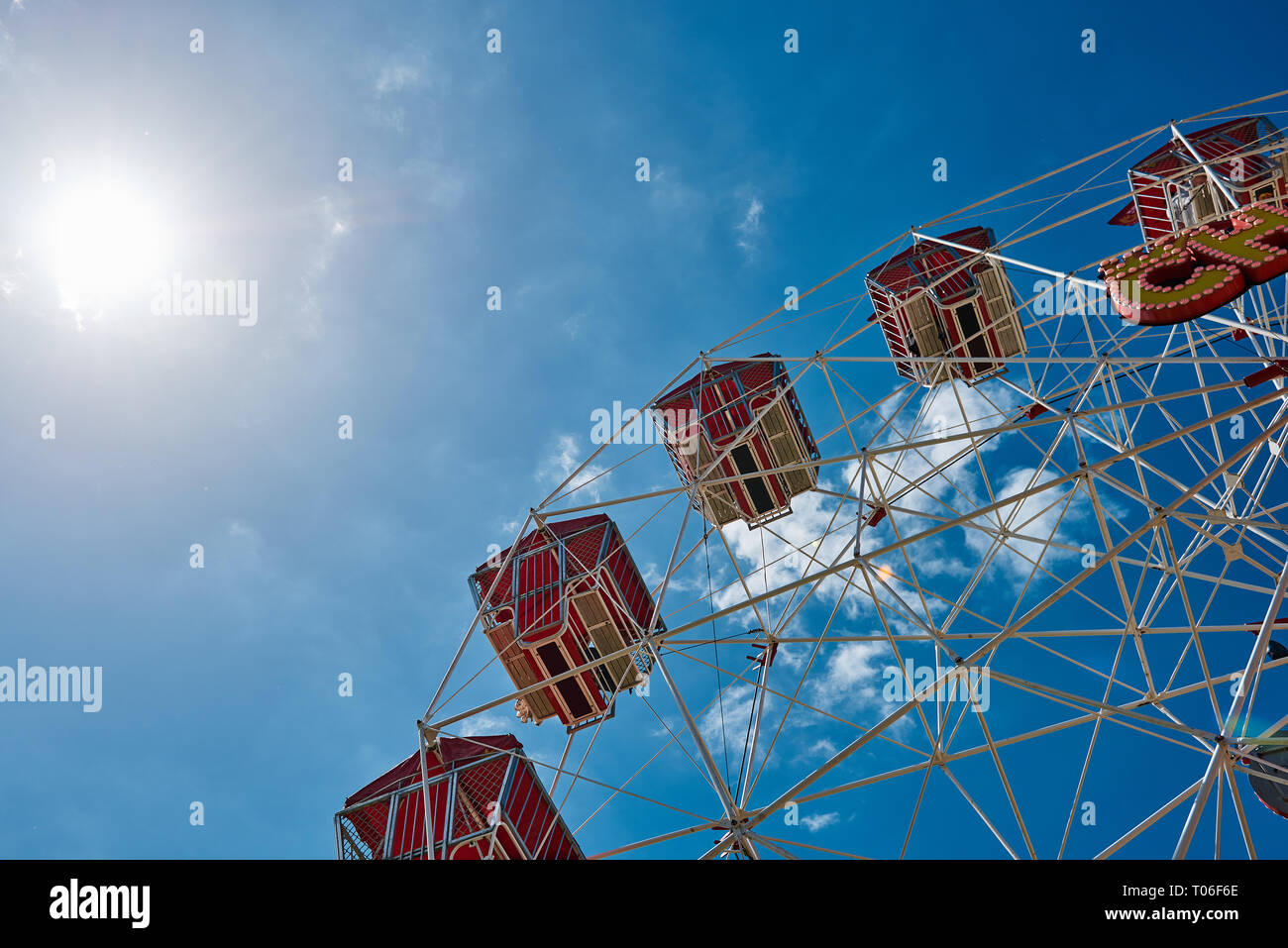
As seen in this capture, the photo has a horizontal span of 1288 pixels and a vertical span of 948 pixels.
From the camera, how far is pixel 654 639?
57.9 feet

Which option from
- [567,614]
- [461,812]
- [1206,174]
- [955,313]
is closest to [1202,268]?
[1206,174]

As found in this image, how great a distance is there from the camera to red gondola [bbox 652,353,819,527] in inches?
1033

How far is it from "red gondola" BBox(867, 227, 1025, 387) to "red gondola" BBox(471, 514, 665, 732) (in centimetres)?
1291

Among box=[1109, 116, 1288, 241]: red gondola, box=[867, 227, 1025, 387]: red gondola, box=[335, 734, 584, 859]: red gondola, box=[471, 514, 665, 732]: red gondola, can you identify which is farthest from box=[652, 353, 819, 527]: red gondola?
box=[1109, 116, 1288, 241]: red gondola

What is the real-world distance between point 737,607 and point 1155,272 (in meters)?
11.8

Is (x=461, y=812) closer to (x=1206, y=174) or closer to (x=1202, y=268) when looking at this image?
(x=1202, y=268)

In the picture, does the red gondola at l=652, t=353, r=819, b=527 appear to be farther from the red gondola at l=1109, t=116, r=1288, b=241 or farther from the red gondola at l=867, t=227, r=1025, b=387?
the red gondola at l=1109, t=116, r=1288, b=241

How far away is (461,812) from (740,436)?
13768 millimetres

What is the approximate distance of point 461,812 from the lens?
1941cm
